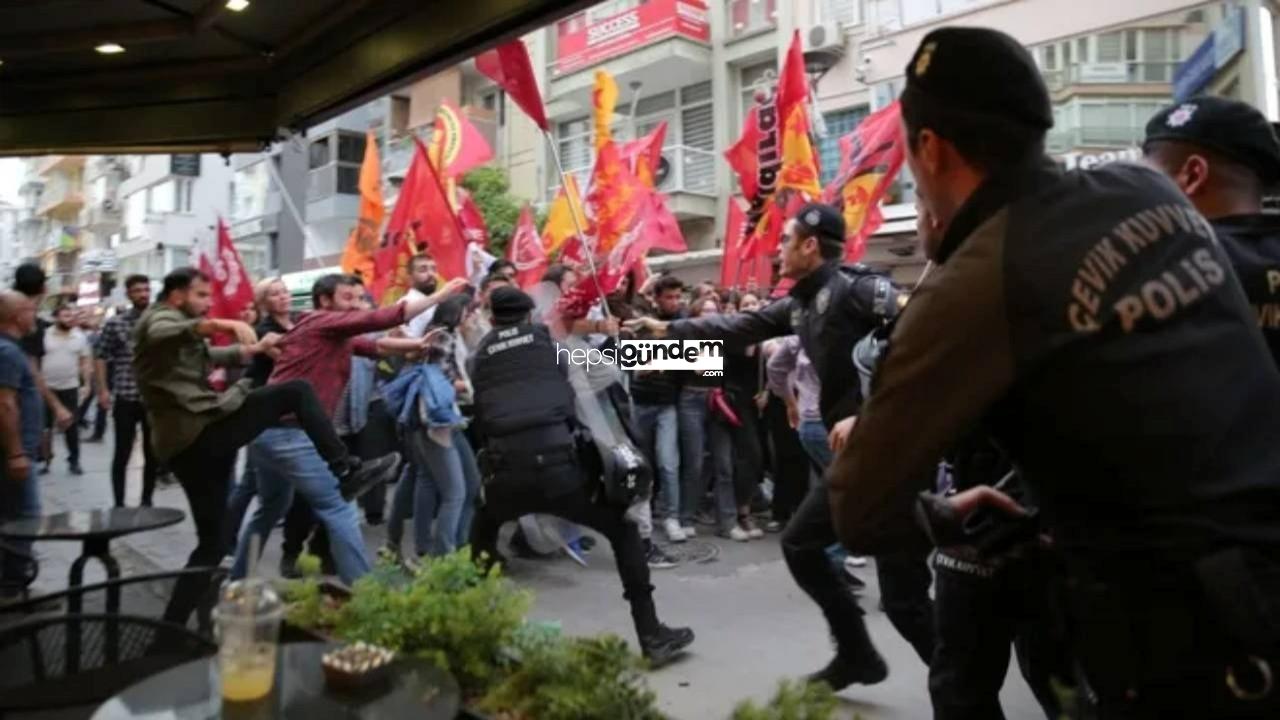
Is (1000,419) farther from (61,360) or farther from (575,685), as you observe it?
(61,360)

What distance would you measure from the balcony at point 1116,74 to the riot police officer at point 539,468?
12659 mm

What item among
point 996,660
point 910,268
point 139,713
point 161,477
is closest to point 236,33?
point 139,713

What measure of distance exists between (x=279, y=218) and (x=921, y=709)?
103 ft

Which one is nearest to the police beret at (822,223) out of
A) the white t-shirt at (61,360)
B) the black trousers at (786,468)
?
the black trousers at (786,468)

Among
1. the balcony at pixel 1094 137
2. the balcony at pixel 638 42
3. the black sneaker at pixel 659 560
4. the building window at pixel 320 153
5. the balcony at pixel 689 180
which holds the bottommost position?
the black sneaker at pixel 659 560

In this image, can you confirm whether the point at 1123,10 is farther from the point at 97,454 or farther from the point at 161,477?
the point at 97,454

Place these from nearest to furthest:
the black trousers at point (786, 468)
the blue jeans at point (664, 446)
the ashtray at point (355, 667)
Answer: the ashtray at point (355, 667), the blue jeans at point (664, 446), the black trousers at point (786, 468)

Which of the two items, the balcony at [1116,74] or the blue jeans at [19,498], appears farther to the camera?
the balcony at [1116,74]

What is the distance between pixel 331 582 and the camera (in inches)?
121

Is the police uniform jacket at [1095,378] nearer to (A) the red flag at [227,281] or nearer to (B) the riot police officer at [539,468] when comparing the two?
(B) the riot police officer at [539,468]

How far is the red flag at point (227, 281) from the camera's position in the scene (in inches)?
333

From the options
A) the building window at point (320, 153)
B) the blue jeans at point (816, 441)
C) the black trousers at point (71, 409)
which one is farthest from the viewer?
the building window at point (320, 153)

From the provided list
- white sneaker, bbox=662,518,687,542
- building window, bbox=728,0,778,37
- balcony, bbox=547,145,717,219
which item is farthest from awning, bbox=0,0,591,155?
building window, bbox=728,0,778,37

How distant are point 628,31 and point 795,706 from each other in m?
21.2
